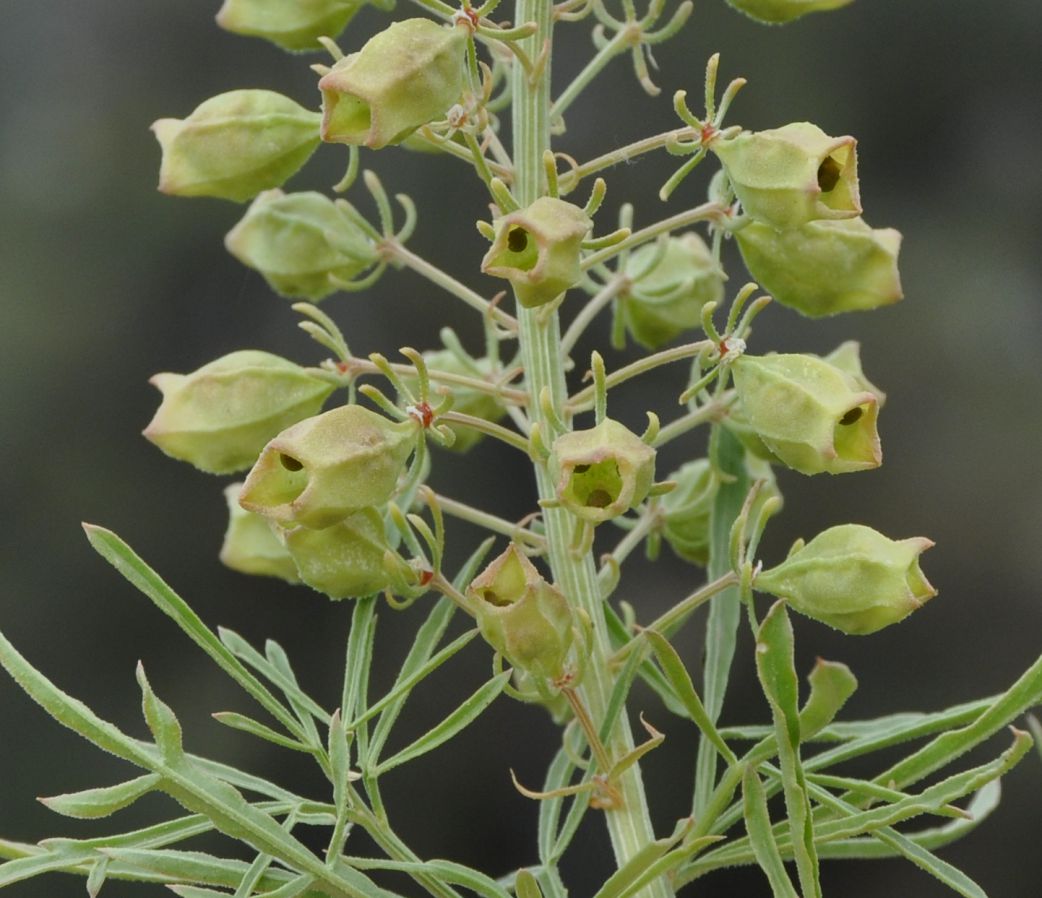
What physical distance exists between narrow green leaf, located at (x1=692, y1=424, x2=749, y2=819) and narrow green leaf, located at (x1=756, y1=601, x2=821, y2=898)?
0.49ft

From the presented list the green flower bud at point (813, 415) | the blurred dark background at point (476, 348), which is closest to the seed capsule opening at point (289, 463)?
the green flower bud at point (813, 415)

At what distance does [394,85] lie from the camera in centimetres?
61

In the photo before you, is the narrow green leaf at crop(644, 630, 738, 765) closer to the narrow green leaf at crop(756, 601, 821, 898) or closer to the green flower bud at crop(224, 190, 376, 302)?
the narrow green leaf at crop(756, 601, 821, 898)

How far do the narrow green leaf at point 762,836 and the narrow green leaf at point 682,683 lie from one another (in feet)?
0.14

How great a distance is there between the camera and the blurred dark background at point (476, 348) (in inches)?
85.2

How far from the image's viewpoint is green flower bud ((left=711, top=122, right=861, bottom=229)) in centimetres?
64

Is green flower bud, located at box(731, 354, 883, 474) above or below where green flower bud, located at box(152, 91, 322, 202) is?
below

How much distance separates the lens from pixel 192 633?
25.4 inches

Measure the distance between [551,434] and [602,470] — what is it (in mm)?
88

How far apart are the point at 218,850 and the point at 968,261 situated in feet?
5.15

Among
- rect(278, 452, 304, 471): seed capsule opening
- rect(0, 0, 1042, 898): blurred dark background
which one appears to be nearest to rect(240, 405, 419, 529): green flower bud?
rect(278, 452, 304, 471): seed capsule opening

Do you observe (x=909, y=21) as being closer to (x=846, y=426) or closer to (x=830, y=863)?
(x=830, y=863)

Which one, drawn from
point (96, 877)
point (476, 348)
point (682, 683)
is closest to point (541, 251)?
point (682, 683)

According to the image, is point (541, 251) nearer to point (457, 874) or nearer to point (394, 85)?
point (394, 85)
